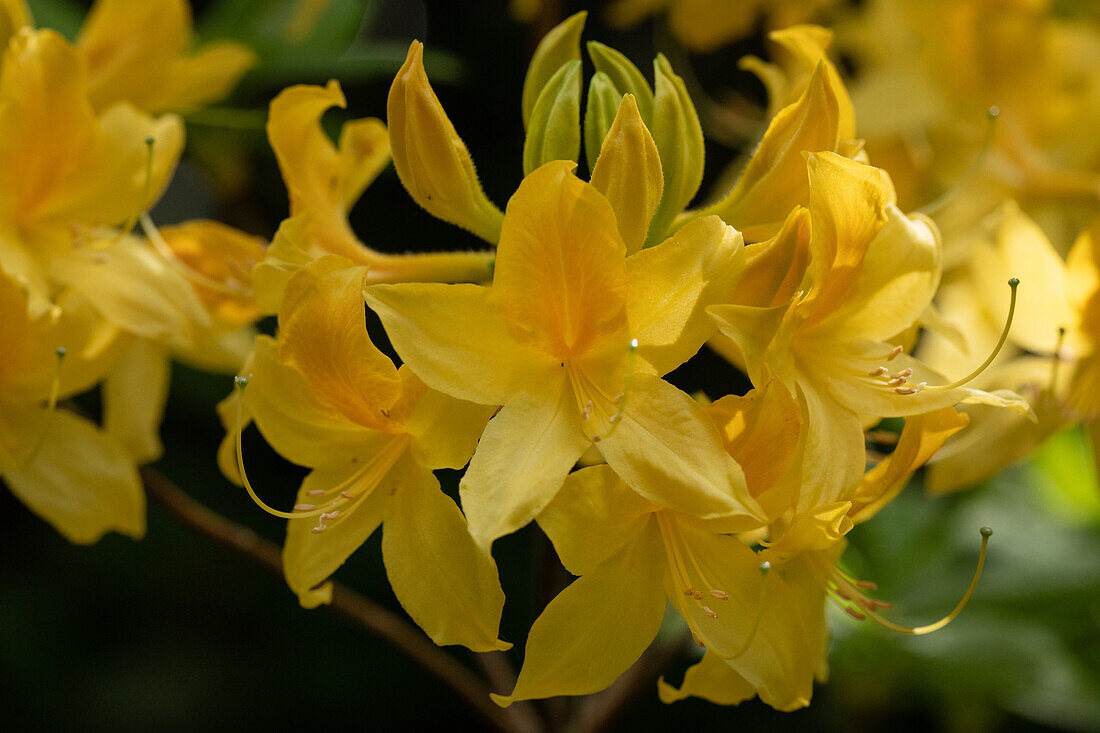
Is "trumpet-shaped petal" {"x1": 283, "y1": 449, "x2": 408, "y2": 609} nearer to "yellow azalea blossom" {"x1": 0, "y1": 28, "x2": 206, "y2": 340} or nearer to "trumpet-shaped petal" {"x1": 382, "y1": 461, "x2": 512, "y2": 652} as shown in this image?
"trumpet-shaped petal" {"x1": 382, "y1": 461, "x2": 512, "y2": 652}

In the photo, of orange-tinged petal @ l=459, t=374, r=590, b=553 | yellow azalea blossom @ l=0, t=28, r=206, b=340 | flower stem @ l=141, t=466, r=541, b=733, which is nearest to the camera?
orange-tinged petal @ l=459, t=374, r=590, b=553

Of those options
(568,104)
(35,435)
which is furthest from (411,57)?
(35,435)

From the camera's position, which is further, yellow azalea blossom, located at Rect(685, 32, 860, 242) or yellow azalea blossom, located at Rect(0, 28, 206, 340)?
yellow azalea blossom, located at Rect(0, 28, 206, 340)

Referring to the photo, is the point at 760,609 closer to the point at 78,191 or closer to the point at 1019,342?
the point at 1019,342

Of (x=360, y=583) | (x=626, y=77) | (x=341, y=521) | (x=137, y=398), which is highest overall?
(x=626, y=77)

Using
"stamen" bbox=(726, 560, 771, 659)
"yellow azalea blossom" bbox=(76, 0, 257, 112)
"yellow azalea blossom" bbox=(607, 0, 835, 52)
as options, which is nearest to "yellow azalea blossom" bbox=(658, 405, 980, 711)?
"stamen" bbox=(726, 560, 771, 659)

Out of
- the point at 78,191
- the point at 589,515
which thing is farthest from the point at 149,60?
the point at 589,515

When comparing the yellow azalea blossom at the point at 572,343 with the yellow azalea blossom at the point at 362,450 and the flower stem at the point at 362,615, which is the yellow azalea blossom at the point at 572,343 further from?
the flower stem at the point at 362,615
